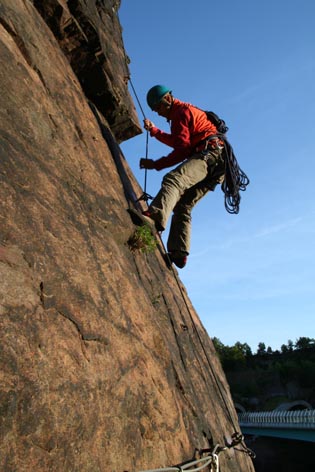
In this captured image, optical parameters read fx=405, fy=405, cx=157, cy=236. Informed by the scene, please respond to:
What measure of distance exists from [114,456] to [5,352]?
997 mm

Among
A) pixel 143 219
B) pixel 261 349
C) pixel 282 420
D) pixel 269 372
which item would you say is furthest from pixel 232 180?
pixel 261 349

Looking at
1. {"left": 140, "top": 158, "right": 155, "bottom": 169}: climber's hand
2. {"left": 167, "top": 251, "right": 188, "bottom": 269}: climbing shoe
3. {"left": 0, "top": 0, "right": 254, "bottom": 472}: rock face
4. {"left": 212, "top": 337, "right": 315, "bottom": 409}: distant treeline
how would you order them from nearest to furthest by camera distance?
{"left": 0, "top": 0, "right": 254, "bottom": 472}: rock face, {"left": 167, "top": 251, "right": 188, "bottom": 269}: climbing shoe, {"left": 140, "top": 158, "right": 155, "bottom": 169}: climber's hand, {"left": 212, "top": 337, "right": 315, "bottom": 409}: distant treeline

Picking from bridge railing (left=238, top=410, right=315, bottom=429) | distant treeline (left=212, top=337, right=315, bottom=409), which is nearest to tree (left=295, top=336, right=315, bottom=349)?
distant treeline (left=212, top=337, right=315, bottom=409)

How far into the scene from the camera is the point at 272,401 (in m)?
52.5

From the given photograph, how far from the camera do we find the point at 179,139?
6000mm

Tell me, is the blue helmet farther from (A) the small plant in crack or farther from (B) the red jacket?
(A) the small plant in crack

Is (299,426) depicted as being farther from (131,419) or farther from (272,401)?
(131,419)

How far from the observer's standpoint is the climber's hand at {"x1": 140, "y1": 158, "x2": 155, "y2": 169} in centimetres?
674

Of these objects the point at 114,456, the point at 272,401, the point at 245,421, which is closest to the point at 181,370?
the point at 114,456

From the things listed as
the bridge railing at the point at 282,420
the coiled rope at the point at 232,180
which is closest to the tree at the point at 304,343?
the bridge railing at the point at 282,420

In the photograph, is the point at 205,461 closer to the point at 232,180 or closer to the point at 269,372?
the point at 232,180

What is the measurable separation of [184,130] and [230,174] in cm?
128

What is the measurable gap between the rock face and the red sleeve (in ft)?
3.25

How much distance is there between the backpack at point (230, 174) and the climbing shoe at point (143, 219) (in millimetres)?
2050
